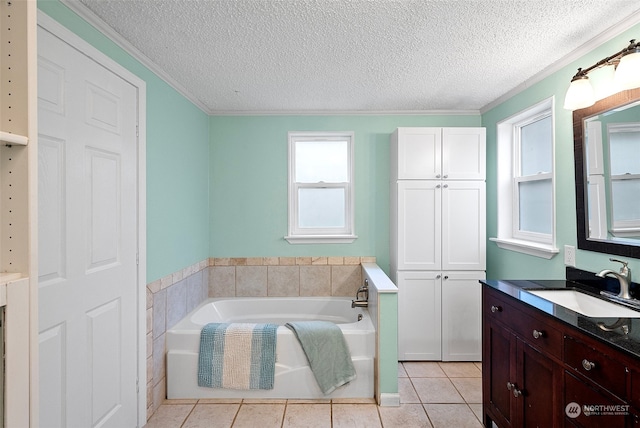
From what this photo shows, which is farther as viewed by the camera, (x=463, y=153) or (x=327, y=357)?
(x=463, y=153)

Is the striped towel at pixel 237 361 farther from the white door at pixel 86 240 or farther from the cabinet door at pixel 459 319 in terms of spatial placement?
the cabinet door at pixel 459 319

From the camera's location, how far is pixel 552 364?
4.63 feet

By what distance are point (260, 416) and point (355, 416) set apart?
64 centimetres

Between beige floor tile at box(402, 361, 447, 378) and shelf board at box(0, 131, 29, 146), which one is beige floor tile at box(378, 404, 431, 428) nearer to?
beige floor tile at box(402, 361, 447, 378)

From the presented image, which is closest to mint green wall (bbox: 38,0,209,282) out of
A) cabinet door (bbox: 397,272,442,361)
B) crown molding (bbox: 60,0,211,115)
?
crown molding (bbox: 60,0,211,115)

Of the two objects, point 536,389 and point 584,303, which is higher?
point 584,303

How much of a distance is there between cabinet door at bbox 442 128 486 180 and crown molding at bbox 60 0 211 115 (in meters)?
2.31

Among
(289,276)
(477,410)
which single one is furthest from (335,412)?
(289,276)

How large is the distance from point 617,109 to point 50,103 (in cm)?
275

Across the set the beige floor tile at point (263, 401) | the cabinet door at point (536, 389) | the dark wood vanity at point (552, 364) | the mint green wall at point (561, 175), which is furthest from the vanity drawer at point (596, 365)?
the beige floor tile at point (263, 401)

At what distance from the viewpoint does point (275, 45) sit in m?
2.01

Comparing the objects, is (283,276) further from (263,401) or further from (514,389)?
(514,389)

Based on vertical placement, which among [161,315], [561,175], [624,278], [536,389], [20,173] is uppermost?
[561,175]

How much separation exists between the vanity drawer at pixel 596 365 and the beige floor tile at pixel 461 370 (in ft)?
5.48
